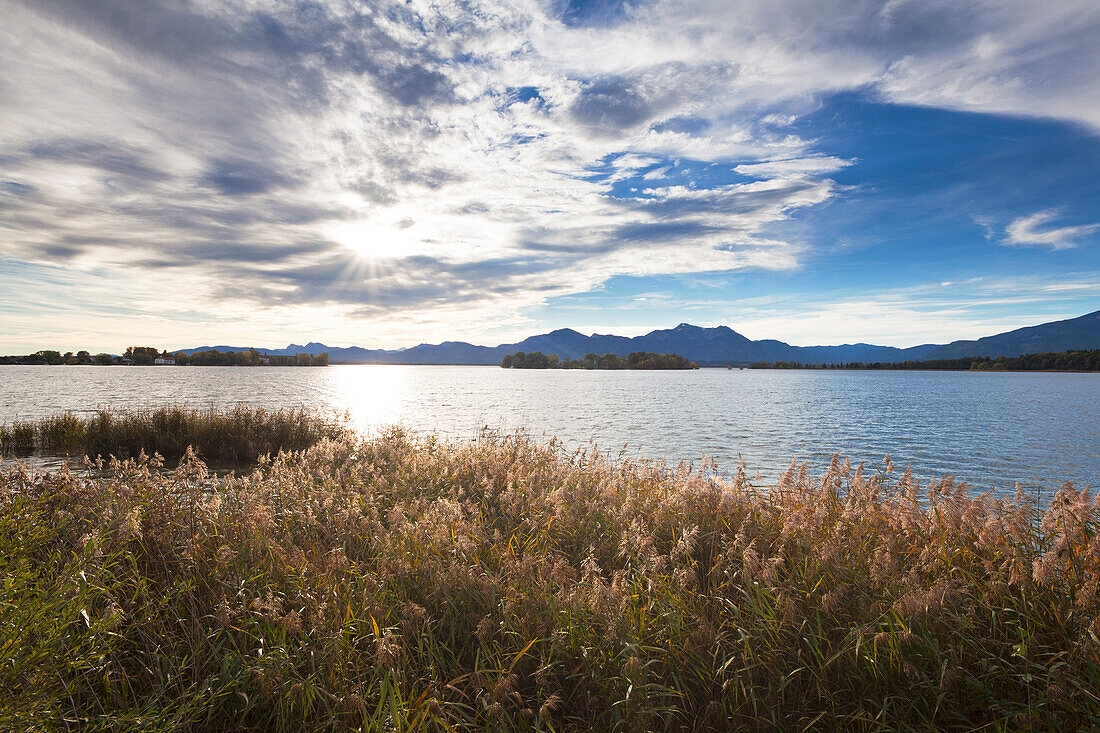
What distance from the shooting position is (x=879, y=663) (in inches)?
185

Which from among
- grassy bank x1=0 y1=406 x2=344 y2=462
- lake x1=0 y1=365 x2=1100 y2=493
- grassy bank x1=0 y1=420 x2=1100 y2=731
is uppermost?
grassy bank x1=0 y1=420 x2=1100 y2=731

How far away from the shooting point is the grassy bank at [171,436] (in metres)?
24.3

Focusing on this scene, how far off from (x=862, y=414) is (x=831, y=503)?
146 feet

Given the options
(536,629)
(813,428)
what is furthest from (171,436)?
(813,428)

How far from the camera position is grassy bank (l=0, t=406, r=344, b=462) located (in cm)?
2431

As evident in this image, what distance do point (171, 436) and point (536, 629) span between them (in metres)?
26.3

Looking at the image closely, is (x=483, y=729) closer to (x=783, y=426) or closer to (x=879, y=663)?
(x=879, y=663)

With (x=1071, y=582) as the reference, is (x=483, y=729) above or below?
below

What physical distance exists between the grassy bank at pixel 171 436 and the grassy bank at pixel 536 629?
18530mm

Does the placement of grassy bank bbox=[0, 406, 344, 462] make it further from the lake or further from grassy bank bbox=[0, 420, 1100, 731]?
grassy bank bbox=[0, 420, 1100, 731]

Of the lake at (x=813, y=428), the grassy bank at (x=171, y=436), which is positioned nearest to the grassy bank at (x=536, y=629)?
the lake at (x=813, y=428)

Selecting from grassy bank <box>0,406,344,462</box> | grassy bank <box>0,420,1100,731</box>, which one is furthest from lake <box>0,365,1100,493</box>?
grassy bank <box>0,420,1100,731</box>

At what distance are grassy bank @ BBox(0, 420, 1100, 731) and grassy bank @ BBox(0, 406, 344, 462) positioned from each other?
18530 millimetres

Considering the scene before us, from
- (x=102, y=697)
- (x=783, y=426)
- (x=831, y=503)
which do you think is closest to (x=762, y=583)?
(x=831, y=503)
